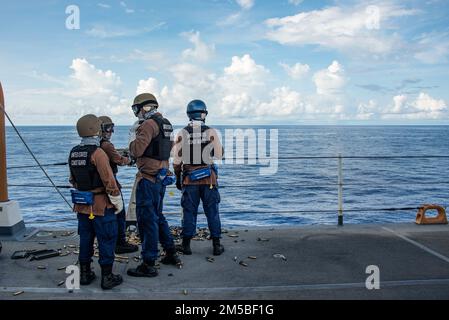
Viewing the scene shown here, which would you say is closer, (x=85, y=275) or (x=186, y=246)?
(x=85, y=275)

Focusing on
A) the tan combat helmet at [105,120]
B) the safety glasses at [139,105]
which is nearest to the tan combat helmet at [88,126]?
the safety glasses at [139,105]

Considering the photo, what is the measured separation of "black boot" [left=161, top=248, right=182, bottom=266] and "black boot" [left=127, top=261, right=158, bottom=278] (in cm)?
43

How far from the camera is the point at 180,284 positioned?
201 inches

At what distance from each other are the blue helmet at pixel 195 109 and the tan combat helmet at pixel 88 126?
4.72 feet

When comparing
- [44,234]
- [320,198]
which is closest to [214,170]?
[44,234]

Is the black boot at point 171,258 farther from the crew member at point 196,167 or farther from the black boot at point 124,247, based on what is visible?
the black boot at point 124,247

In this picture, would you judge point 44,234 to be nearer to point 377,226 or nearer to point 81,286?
point 81,286

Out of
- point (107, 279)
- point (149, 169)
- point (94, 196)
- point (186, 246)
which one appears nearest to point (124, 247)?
point (186, 246)

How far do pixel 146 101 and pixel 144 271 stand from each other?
2099 mm

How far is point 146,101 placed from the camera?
559 cm

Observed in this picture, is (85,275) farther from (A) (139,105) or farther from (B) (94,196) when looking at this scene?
(A) (139,105)

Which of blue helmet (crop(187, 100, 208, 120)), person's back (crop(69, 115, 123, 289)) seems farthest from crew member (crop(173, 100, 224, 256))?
person's back (crop(69, 115, 123, 289))

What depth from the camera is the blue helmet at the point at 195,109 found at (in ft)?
Answer: 19.9

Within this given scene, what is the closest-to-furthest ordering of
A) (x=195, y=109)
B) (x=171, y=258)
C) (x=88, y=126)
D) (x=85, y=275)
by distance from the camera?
(x=88, y=126) < (x=85, y=275) < (x=171, y=258) < (x=195, y=109)
